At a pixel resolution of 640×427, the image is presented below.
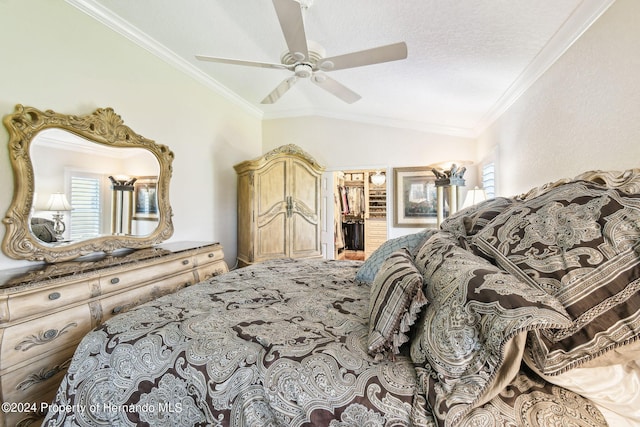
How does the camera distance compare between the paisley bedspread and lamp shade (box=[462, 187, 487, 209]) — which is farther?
lamp shade (box=[462, 187, 487, 209])

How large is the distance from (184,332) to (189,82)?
3.04m

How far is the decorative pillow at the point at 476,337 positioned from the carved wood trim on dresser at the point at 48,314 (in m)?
1.79

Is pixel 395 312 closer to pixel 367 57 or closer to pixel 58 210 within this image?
pixel 367 57

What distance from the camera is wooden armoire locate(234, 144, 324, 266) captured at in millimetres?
3414

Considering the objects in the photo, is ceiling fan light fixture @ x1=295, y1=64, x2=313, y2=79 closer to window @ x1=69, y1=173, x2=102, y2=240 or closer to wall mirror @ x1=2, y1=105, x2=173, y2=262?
wall mirror @ x1=2, y1=105, x2=173, y2=262

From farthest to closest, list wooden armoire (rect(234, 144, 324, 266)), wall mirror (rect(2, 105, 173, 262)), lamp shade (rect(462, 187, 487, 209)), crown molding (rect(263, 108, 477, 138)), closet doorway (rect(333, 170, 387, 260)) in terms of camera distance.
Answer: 1. closet doorway (rect(333, 170, 387, 260))
2. crown molding (rect(263, 108, 477, 138))
3. wooden armoire (rect(234, 144, 324, 266))
4. lamp shade (rect(462, 187, 487, 209))
5. wall mirror (rect(2, 105, 173, 262))

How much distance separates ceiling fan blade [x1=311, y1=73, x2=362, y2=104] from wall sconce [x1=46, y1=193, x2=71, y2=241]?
212 centimetres

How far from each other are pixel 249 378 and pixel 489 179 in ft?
12.1

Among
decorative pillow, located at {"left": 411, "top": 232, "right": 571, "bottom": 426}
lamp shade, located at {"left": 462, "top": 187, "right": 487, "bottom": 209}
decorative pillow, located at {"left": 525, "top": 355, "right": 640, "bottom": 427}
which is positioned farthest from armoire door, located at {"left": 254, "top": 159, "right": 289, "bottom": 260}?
decorative pillow, located at {"left": 525, "top": 355, "right": 640, "bottom": 427}

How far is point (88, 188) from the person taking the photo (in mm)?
2021

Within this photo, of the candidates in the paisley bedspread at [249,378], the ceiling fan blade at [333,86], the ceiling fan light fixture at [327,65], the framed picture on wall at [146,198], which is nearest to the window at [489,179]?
the ceiling fan blade at [333,86]

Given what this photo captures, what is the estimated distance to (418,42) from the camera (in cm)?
207

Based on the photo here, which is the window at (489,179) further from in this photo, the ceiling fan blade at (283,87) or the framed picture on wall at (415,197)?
the ceiling fan blade at (283,87)

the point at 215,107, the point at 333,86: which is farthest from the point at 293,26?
the point at 215,107
